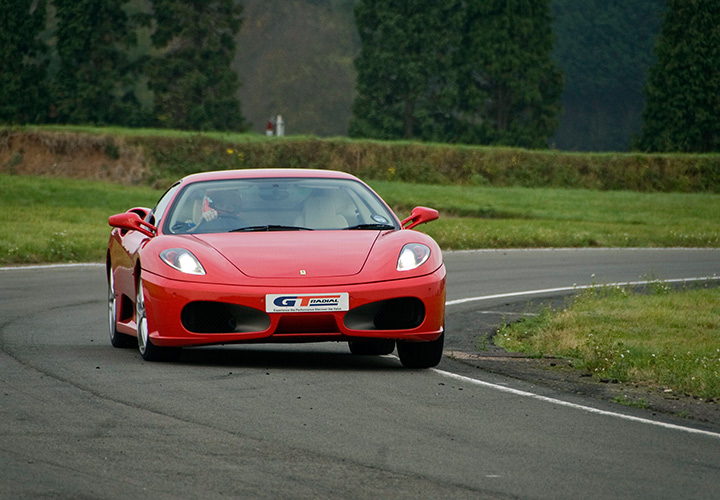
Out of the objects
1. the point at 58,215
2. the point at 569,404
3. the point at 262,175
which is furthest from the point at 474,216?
the point at 569,404

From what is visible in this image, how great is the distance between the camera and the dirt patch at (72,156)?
4921cm

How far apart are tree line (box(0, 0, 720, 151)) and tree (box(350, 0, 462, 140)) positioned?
0.07 metres

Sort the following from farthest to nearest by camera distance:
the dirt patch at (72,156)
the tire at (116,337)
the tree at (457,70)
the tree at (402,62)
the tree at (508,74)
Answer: the tree at (402,62)
the tree at (457,70)
the tree at (508,74)
the dirt patch at (72,156)
the tire at (116,337)

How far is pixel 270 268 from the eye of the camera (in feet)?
29.5

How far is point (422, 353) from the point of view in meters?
9.52

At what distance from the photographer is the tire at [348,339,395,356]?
1045 centimetres

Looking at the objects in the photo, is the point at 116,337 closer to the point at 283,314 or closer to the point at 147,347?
the point at 147,347

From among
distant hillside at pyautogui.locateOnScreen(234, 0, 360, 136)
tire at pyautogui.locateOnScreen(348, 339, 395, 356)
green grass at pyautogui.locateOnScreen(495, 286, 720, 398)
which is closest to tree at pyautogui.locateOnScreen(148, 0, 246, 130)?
green grass at pyautogui.locateOnScreen(495, 286, 720, 398)

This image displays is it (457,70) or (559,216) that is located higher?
(457,70)

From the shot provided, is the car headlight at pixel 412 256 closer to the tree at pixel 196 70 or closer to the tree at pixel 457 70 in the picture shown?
the tree at pixel 457 70

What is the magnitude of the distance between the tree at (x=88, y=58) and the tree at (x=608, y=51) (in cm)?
5158

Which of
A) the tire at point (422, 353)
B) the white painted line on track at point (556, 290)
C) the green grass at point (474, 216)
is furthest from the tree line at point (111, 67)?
the tire at point (422, 353)

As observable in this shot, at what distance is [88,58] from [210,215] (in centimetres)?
6023

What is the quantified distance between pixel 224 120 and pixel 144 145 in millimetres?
18477
